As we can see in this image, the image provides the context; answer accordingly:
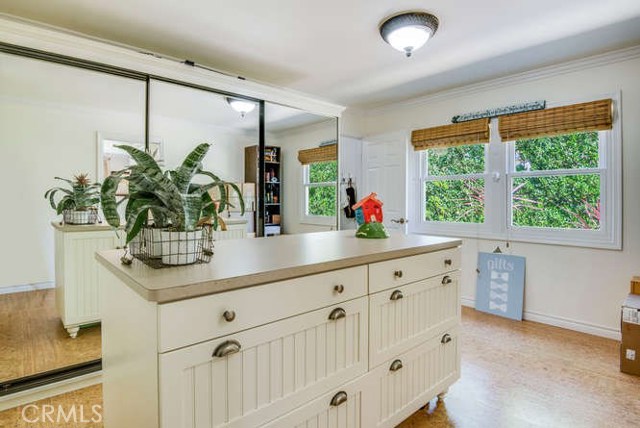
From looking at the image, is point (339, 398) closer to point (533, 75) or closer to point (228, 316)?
point (228, 316)

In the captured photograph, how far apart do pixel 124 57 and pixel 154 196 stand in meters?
1.80

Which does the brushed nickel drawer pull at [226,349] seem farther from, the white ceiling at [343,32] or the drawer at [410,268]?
the white ceiling at [343,32]

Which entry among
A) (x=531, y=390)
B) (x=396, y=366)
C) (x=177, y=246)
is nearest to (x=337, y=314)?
(x=396, y=366)

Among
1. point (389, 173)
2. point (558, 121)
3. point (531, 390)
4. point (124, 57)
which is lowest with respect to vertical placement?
point (531, 390)

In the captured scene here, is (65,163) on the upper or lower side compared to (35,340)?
upper

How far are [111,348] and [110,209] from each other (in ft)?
1.82

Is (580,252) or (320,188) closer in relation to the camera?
(580,252)

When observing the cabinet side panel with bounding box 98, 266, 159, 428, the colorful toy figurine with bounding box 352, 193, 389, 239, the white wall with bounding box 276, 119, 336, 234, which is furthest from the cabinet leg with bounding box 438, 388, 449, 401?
the white wall with bounding box 276, 119, 336, 234

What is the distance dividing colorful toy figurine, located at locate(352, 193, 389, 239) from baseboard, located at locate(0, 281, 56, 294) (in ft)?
6.99

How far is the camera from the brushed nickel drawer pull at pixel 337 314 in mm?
1271

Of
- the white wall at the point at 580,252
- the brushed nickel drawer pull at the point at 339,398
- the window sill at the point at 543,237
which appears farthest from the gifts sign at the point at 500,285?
the brushed nickel drawer pull at the point at 339,398

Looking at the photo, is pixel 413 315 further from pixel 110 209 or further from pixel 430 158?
pixel 430 158

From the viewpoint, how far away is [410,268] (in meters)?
1.61

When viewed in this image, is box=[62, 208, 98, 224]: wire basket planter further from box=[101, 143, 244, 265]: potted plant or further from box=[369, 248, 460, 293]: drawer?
box=[369, 248, 460, 293]: drawer
